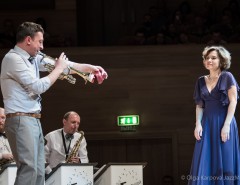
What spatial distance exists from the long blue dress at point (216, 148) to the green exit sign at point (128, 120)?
5.31m

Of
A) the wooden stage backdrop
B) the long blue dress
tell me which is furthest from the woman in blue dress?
the wooden stage backdrop

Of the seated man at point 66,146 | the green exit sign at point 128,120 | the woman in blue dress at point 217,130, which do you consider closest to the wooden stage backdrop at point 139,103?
the green exit sign at point 128,120

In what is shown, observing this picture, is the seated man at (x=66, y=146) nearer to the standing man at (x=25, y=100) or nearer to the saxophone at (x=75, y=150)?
the saxophone at (x=75, y=150)

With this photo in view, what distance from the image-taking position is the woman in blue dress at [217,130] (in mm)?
6320

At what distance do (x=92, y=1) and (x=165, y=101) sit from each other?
3.61 meters

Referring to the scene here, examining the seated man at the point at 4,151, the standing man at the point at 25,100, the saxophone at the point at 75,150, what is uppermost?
the standing man at the point at 25,100

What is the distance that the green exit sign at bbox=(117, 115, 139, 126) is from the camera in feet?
38.8

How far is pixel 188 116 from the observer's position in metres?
11.8

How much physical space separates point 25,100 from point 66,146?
3984 millimetres

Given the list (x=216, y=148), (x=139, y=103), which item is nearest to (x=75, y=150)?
(x=139, y=103)

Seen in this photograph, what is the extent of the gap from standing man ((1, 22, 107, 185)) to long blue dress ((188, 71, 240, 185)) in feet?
5.68

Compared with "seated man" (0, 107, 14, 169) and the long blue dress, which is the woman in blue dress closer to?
the long blue dress

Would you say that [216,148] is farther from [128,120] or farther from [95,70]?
[128,120]

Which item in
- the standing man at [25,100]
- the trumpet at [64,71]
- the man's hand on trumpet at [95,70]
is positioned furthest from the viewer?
the man's hand on trumpet at [95,70]
